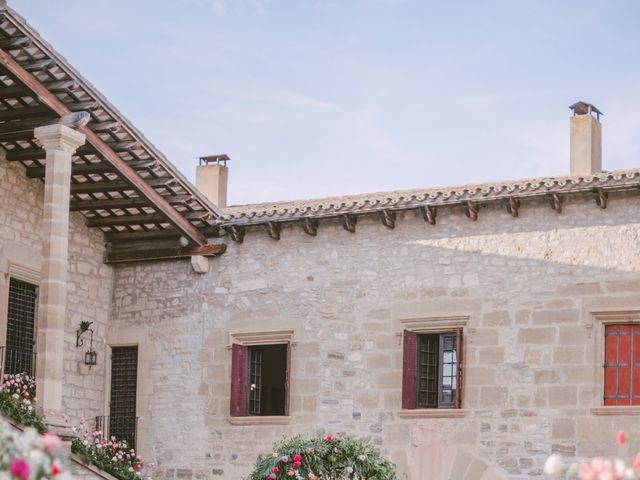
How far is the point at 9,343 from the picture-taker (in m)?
17.5

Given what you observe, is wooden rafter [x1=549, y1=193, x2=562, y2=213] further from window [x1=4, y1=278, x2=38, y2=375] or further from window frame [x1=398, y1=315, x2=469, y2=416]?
window [x1=4, y1=278, x2=38, y2=375]

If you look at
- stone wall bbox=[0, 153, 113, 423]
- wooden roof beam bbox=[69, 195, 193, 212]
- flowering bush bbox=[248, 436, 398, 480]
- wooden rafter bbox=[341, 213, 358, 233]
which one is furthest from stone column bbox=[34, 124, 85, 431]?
wooden rafter bbox=[341, 213, 358, 233]

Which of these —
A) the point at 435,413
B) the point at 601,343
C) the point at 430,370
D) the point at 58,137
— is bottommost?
the point at 435,413

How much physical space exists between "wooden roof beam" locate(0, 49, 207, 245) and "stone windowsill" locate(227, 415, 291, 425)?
2.56m

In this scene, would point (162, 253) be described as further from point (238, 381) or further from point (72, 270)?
point (238, 381)

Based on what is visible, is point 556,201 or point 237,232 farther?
point 237,232

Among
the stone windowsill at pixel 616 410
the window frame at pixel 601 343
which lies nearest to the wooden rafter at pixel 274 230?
the window frame at pixel 601 343

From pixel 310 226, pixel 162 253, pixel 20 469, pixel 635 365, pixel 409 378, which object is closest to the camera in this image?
pixel 20 469

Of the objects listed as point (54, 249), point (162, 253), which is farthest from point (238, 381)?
point (54, 249)

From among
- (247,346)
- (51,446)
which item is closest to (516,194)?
(247,346)

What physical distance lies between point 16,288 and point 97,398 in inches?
88.1

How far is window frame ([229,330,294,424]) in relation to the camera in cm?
1800

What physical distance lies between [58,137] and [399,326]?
195 inches

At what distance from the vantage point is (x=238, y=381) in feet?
59.6
